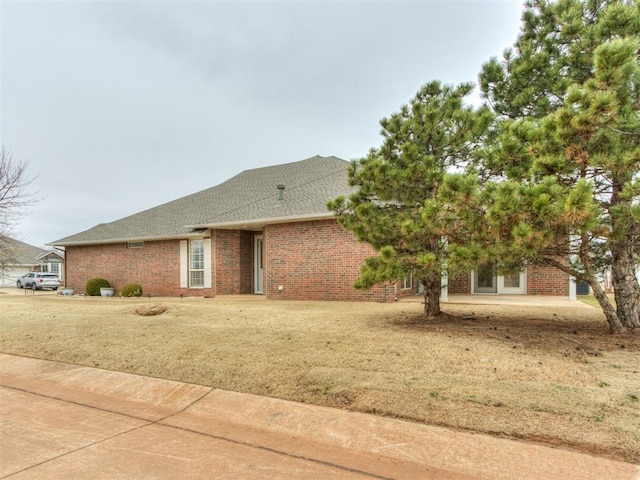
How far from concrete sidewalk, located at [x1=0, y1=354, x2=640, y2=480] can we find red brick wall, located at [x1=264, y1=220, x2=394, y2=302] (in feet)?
25.5

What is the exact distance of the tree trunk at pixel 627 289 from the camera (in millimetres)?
6312

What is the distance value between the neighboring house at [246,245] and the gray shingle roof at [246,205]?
7 cm

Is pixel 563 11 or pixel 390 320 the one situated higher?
pixel 563 11

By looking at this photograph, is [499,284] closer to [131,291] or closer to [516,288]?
[516,288]

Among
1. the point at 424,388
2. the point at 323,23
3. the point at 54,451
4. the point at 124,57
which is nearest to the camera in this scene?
the point at 54,451

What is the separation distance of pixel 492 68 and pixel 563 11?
1.44 m

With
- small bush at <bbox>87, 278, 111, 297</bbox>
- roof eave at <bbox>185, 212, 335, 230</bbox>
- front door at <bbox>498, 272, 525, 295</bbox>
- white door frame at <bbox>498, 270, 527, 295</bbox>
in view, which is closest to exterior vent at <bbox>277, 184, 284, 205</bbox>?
roof eave at <bbox>185, 212, 335, 230</bbox>

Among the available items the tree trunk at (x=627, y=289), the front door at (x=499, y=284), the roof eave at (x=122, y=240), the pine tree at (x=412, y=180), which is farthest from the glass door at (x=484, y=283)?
the roof eave at (x=122, y=240)

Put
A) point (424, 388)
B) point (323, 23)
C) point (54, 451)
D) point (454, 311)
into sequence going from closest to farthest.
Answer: point (54, 451)
point (424, 388)
point (454, 311)
point (323, 23)

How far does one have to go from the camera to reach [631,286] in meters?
6.37

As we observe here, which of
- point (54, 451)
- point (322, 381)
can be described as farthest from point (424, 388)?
point (54, 451)

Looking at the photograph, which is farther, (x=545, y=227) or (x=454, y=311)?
(x=454, y=311)

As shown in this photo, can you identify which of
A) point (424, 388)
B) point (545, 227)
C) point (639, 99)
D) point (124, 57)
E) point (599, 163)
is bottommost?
point (424, 388)

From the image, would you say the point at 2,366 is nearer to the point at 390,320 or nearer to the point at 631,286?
the point at 390,320
